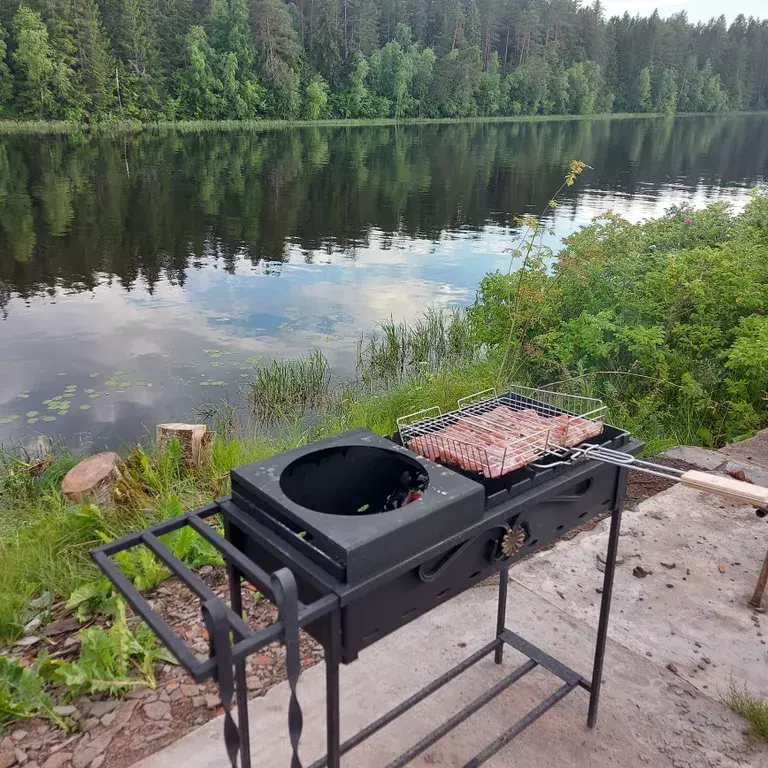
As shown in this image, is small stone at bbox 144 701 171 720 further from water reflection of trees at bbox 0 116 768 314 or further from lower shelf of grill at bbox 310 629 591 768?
water reflection of trees at bbox 0 116 768 314

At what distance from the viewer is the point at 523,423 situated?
224 centimetres

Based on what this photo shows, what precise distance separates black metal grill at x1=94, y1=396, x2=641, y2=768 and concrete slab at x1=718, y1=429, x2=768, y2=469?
317 cm

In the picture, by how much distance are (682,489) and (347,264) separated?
10385 millimetres

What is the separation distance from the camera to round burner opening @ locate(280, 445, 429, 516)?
1908 mm

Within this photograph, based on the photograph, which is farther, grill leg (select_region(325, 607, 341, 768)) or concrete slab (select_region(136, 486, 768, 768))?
concrete slab (select_region(136, 486, 768, 768))

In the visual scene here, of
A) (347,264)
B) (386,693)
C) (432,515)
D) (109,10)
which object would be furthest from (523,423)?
(109,10)

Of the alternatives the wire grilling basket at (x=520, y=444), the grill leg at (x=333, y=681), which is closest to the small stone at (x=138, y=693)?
the grill leg at (x=333, y=681)

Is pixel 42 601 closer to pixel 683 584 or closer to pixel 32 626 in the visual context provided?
pixel 32 626

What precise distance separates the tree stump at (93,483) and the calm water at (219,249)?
2090mm

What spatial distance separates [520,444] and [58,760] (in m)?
2.00

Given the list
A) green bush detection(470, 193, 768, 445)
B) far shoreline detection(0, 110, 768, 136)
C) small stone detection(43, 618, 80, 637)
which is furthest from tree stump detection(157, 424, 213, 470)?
far shoreline detection(0, 110, 768, 136)

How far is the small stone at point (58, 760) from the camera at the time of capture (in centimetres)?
236

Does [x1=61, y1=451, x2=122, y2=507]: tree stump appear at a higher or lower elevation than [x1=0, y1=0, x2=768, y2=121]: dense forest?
lower

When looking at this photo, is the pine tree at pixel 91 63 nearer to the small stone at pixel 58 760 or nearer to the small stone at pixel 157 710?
the small stone at pixel 157 710
